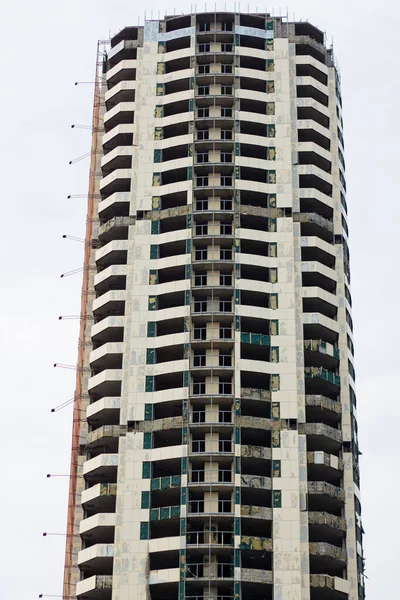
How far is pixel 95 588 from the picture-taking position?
107500mm

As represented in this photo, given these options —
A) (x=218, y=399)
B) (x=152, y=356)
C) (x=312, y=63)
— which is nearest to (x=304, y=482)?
(x=218, y=399)

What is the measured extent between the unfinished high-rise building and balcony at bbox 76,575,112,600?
8.6 inches

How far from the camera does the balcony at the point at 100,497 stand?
111m

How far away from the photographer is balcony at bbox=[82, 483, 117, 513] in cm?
11119

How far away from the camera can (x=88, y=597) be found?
11025 cm

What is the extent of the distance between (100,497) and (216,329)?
63.9 ft

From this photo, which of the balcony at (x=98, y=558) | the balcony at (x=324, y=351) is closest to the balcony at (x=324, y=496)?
the balcony at (x=324, y=351)

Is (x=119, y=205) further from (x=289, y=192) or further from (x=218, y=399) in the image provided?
(x=218, y=399)

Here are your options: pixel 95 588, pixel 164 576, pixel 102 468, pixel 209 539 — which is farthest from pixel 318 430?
pixel 95 588

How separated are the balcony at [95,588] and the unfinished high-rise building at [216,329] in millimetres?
219

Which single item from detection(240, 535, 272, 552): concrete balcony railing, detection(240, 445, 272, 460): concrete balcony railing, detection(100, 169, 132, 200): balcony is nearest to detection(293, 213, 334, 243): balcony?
detection(100, 169, 132, 200): balcony

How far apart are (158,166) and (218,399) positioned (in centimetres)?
2727

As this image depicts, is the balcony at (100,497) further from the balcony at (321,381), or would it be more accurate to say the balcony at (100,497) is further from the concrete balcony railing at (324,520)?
the balcony at (321,381)

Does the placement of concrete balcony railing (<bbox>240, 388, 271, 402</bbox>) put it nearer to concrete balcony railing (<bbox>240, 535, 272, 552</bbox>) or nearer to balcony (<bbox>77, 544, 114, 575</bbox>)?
concrete balcony railing (<bbox>240, 535, 272, 552</bbox>)
